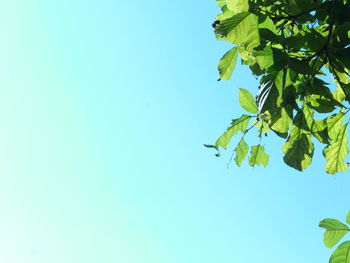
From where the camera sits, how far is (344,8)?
1827mm

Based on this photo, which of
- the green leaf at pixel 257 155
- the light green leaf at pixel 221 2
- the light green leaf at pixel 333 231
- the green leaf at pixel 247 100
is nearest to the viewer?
the light green leaf at pixel 333 231

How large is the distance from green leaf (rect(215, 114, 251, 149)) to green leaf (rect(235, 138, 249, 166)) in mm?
88

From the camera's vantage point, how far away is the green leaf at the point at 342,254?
180 centimetres

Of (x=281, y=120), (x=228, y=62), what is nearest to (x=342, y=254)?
(x=281, y=120)

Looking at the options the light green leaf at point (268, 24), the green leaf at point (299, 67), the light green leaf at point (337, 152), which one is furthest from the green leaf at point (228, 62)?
the light green leaf at point (337, 152)

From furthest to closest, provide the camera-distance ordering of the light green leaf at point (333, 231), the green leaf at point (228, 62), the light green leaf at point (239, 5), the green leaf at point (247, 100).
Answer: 1. the green leaf at point (247, 100)
2. the green leaf at point (228, 62)
3. the light green leaf at point (333, 231)
4. the light green leaf at point (239, 5)

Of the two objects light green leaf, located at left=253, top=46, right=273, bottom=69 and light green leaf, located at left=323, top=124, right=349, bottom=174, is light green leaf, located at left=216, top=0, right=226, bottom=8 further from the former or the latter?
light green leaf, located at left=323, top=124, right=349, bottom=174

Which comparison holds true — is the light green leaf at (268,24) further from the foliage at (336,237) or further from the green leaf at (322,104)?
the foliage at (336,237)

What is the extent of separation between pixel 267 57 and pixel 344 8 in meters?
0.44

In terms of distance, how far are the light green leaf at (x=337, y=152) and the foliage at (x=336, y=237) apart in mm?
393

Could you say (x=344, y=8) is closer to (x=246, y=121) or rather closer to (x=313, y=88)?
(x=313, y=88)

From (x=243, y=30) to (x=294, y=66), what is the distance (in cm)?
28

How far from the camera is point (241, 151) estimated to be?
2475 mm

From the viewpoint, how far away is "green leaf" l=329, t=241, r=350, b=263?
1804mm
